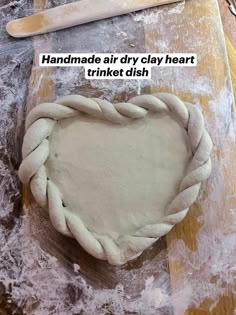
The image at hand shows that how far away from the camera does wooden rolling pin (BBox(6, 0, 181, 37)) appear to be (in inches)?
41.9

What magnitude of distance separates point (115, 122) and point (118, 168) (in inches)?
4.2

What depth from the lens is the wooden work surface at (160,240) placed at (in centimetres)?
87

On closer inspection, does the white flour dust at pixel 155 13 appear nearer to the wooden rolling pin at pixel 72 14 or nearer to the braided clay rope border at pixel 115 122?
the wooden rolling pin at pixel 72 14

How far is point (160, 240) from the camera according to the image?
904 mm

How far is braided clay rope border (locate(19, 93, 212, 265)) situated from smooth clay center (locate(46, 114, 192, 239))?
2 cm

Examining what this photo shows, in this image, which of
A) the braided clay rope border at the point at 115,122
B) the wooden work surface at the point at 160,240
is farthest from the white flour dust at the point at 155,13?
the braided clay rope border at the point at 115,122

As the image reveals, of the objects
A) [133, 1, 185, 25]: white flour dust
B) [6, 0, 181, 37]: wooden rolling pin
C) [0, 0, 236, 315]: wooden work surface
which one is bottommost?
[0, 0, 236, 315]: wooden work surface

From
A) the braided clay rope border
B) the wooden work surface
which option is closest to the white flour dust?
the wooden work surface

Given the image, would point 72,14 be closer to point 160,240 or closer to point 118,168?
point 118,168

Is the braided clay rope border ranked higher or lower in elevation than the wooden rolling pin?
lower

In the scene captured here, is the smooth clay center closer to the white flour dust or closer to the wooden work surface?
the wooden work surface

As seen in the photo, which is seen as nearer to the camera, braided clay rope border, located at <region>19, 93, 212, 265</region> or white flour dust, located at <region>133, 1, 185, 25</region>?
braided clay rope border, located at <region>19, 93, 212, 265</region>

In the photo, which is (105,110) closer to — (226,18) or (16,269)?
(16,269)

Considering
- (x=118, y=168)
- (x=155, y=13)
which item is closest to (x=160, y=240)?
(x=118, y=168)
